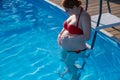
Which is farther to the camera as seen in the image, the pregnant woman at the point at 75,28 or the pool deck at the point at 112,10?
the pool deck at the point at 112,10

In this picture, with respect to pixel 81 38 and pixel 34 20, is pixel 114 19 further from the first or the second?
pixel 34 20

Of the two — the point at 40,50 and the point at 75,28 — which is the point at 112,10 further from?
the point at 75,28

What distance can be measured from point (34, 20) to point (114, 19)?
3577mm

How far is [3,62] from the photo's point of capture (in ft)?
21.6

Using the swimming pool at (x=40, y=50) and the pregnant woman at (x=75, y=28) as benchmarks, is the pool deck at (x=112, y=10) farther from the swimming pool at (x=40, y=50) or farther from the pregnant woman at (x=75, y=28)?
the pregnant woman at (x=75, y=28)

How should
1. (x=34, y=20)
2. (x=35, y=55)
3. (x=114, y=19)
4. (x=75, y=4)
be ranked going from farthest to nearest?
1. (x=34, y=20)
2. (x=35, y=55)
3. (x=114, y=19)
4. (x=75, y=4)

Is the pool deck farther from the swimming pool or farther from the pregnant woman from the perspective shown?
the pregnant woman

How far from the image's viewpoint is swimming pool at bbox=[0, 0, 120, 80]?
6.01 metres

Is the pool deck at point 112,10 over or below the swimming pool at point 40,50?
over

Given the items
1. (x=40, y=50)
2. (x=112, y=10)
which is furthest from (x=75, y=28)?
(x=112, y=10)

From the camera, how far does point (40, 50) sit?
706cm

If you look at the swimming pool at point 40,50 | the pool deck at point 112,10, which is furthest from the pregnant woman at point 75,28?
the pool deck at point 112,10

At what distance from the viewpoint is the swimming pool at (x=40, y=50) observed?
6008 mm

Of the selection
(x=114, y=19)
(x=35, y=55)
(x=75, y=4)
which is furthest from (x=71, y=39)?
(x=35, y=55)
